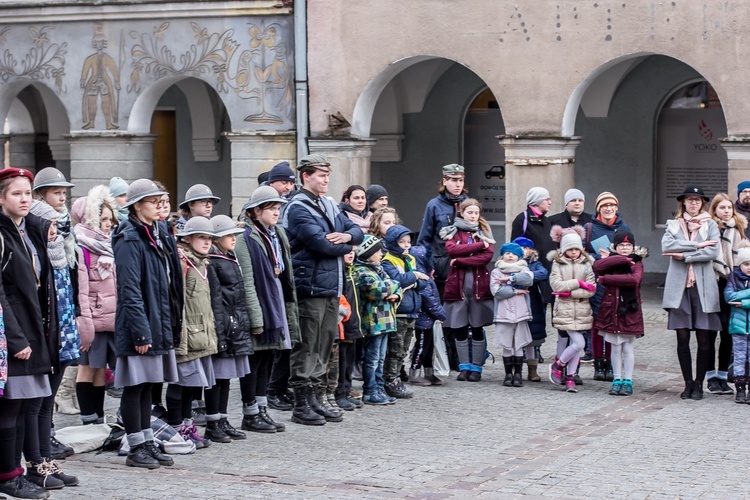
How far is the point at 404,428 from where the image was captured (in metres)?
10.3

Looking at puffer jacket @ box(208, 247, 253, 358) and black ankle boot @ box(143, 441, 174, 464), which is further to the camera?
puffer jacket @ box(208, 247, 253, 358)

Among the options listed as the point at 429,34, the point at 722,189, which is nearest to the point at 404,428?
the point at 429,34

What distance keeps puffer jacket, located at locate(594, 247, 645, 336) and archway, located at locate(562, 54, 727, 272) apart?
8.34m

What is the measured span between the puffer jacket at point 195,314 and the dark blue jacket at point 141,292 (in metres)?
0.31

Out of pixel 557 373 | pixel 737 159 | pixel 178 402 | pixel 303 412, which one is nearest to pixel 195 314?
pixel 178 402

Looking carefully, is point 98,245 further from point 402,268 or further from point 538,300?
point 538,300

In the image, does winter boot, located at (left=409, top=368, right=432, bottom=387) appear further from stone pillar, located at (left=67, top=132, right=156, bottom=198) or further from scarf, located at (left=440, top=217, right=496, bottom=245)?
stone pillar, located at (left=67, top=132, right=156, bottom=198)

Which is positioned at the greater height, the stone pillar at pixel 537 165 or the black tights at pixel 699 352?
the stone pillar at pixel 537 165

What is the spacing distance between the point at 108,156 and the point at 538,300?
9164 millimetres

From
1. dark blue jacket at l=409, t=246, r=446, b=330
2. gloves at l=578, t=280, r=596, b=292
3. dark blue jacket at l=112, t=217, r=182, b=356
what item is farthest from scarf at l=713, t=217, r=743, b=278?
dark blue jacket at l=112, t=217, r=182, b=356

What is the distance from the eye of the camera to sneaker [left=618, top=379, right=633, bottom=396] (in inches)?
466

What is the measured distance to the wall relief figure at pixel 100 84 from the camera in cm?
1962

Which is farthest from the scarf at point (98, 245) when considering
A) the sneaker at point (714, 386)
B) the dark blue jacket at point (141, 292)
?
the sneaker at point (714, 386)

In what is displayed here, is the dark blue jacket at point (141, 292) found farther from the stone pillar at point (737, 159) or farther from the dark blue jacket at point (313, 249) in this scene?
the stone pillar at point (737, 159)
